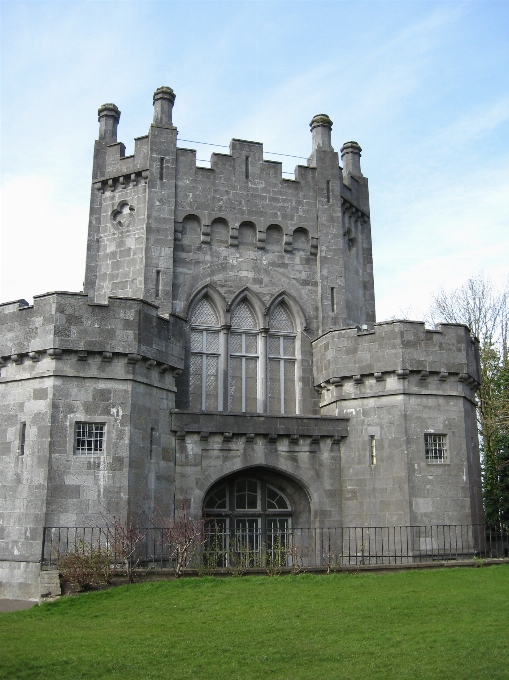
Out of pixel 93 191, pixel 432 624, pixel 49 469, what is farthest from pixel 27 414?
pixel 432 624

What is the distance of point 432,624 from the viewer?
1214 cm

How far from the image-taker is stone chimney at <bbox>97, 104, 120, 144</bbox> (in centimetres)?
2370

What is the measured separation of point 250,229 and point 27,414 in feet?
29.6

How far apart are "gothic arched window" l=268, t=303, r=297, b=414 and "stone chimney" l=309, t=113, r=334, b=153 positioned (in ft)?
18.5

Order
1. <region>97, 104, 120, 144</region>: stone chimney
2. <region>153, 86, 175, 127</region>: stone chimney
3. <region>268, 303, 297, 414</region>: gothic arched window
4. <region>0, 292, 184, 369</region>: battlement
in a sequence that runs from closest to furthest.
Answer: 1. <region>0, 292, 184, 369</region>: battlement
2. <region>268, 303, 297, 414</region>: gothic arched window
3. <region>153, 86, 175, 127</region>: stone chimney
4. <region>97, 104, 120, 144</region>: stone chimney

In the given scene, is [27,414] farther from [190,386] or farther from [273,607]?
[273,607]

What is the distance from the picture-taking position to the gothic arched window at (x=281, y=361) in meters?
22.0

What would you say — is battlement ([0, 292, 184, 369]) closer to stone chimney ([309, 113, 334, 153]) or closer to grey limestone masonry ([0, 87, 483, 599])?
grey limestone masonry ([0, 87, 483, 599])

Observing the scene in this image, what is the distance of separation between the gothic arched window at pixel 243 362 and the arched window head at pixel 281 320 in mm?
562

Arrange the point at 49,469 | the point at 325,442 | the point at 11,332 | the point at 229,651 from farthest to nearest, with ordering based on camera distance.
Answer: the point at 325,442 → the point at 11,332 → the point at 49,469 → the point at 229,651

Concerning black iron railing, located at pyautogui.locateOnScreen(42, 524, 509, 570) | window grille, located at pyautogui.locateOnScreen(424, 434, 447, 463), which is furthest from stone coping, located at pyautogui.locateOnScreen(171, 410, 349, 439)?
black iron railing, located at pyautogui.locateOnScreen(42, 524, 509, 570)

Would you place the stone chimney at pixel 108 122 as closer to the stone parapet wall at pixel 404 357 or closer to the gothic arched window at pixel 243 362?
the gothic arched window at pixel 243 362

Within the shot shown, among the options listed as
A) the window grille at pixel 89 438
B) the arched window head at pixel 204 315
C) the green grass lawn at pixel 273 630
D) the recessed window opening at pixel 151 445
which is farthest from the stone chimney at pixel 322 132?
the green grass lawn at pixel 273 630

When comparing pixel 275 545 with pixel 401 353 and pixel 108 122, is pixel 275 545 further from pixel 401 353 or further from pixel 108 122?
pixel 108 122
